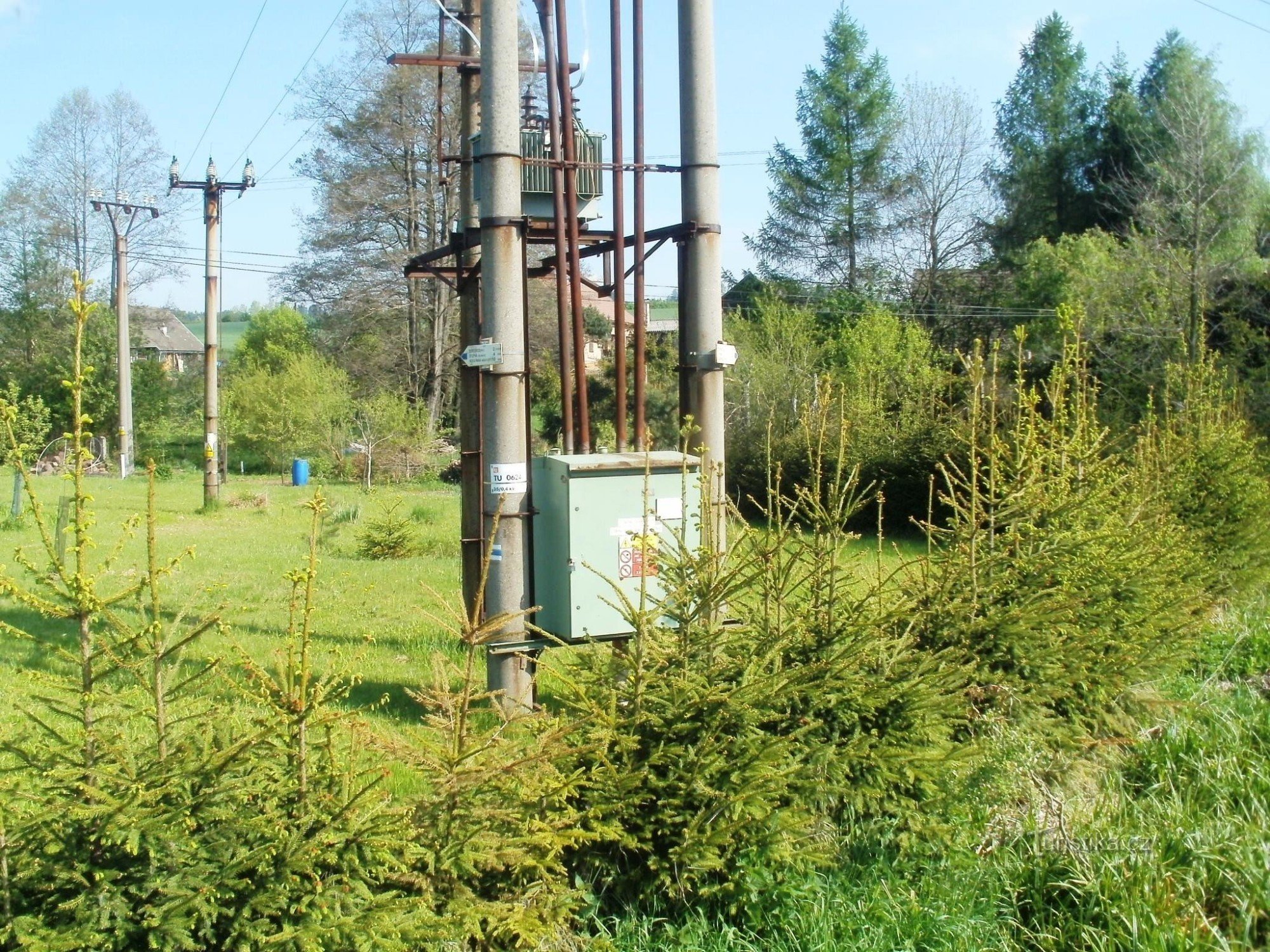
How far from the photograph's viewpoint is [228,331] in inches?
4277

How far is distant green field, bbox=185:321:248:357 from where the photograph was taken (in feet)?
306

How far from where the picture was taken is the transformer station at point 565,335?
267 inches

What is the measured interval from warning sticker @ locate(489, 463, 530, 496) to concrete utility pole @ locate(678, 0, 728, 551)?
3.69 feet

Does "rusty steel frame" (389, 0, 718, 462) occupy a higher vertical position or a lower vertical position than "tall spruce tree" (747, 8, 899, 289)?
lower

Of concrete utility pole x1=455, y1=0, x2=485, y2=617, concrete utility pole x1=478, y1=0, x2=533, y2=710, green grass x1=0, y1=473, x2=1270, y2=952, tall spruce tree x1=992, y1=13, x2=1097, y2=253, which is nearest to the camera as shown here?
green grass x1=0, y1=473, x2=1270, y2=952

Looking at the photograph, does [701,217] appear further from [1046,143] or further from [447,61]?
[1046,143]

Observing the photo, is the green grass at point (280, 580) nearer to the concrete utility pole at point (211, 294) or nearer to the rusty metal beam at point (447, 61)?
the concrete utility pole at point (211, 294)

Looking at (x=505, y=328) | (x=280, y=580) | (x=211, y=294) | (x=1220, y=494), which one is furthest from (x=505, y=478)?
(x=211, y=294)

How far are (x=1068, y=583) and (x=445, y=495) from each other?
88.7ft

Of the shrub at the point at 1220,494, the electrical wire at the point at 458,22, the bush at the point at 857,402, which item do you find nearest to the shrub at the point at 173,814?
the electrical wire at the point at 458,22

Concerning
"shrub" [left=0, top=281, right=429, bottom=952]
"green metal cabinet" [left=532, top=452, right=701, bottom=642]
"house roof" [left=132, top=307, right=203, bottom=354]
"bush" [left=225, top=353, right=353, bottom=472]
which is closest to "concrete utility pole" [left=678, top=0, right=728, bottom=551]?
"green metal cabinet" [left=532, top=452, right=701, bottom=642]

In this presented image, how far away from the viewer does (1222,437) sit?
11844 millimetres

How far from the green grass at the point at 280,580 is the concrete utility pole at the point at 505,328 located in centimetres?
51

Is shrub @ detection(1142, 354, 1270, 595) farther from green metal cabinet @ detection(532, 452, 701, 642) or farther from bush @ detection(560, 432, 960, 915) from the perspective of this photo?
bush @ detection(560, 432, 960, 915)
